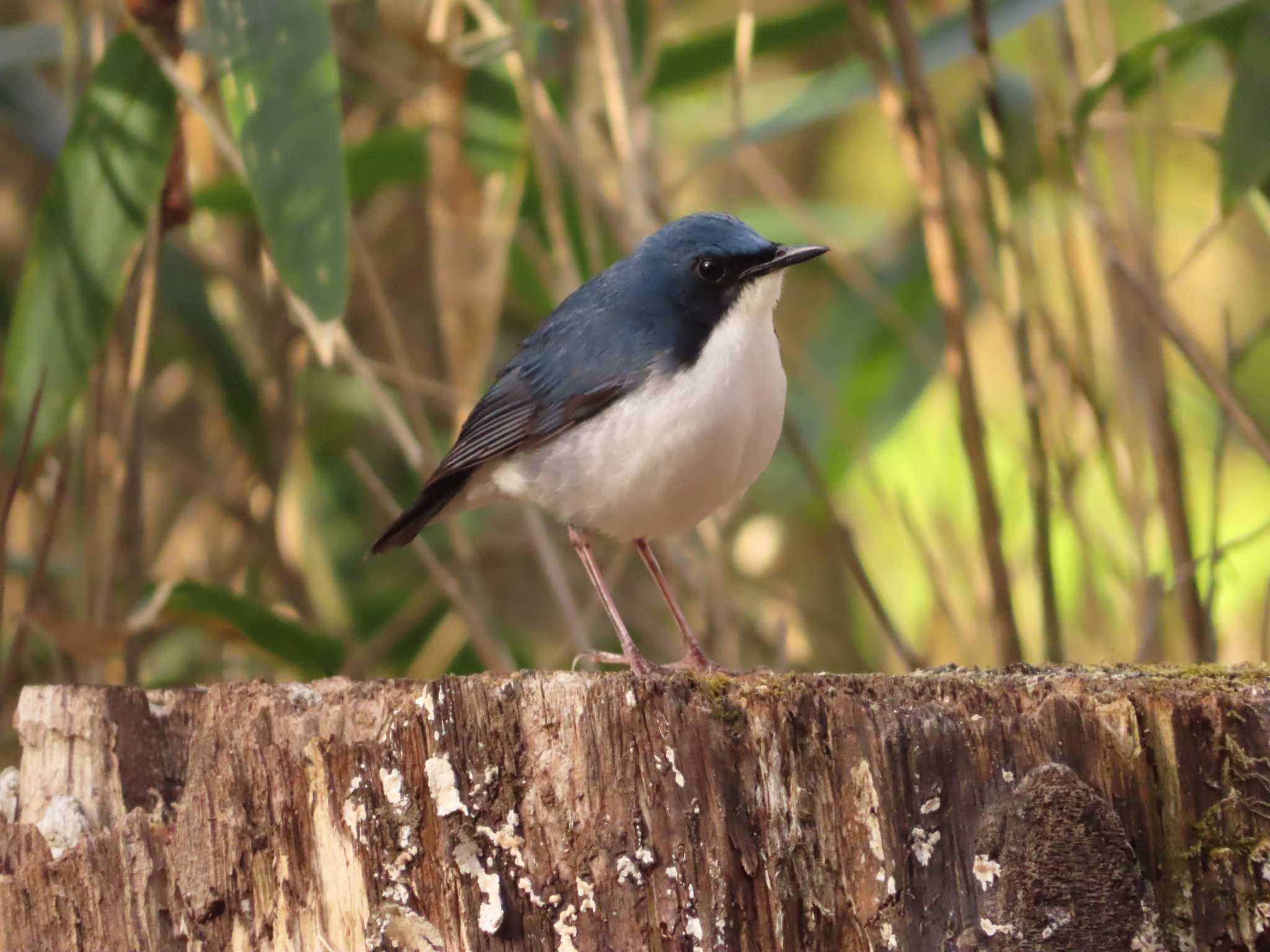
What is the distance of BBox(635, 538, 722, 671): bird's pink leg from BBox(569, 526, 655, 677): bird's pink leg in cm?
12

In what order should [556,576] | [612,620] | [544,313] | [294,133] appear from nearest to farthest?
[294,133], [612,620], [556,576], [544,313]

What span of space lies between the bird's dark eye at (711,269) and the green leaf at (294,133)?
2.75 feet

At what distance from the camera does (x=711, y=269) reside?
3520 mm

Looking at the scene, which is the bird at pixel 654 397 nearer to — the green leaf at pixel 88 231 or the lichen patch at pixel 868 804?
the green leaf at pixel 88 231

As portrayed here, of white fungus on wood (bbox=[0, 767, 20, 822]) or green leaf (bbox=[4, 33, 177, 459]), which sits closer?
white fungus on wood (bbox=[0, 767, 20, 822])

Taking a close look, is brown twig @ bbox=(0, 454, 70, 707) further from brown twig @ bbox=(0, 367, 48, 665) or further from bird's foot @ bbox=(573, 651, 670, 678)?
bird's foot @ bbox=(573, 651, 670, 678)

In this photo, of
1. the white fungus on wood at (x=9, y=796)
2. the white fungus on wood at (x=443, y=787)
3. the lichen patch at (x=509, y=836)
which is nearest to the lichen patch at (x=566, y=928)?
the lichen patch at (x=509, y=836)

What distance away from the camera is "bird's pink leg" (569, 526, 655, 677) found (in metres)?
3.31

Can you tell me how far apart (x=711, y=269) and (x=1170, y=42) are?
51.1 inches

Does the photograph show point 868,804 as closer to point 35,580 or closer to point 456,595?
point 456,595

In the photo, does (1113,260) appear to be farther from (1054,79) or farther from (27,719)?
(27,719)

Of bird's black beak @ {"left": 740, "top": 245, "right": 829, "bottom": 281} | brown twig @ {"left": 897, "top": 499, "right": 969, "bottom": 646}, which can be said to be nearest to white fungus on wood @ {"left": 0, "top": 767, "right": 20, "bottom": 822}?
bird's black beak @ {"left": 740, "top": 245, "right": 829, "bottom": 281}

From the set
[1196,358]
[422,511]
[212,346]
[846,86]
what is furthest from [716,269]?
[212,346]

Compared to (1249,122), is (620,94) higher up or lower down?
higher up
